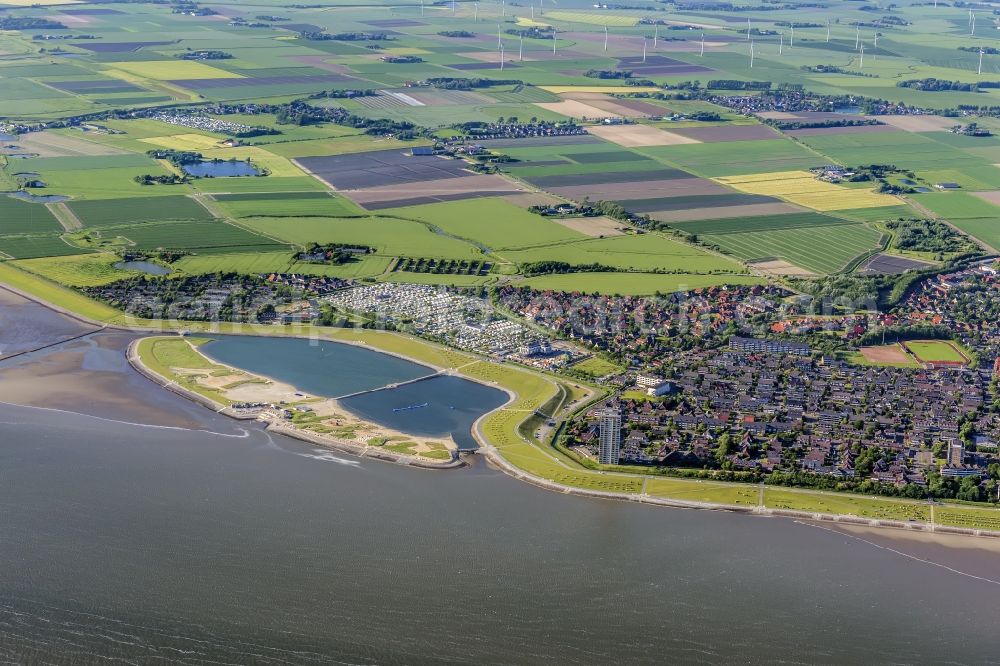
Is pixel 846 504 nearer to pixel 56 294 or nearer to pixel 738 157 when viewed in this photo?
pixel 56 294

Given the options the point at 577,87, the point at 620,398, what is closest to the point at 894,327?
the point at 620,398

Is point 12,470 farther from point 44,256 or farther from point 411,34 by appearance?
point 411,34

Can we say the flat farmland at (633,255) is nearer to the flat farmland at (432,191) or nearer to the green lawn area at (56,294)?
the flat farmland at (432,191)

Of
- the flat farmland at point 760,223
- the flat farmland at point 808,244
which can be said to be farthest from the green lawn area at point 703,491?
the flat farmland at point 760,223

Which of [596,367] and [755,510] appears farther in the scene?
[596,367]

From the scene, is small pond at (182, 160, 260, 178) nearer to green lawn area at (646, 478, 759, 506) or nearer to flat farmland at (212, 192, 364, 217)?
flat farmland at (212, 192, 364, 217)

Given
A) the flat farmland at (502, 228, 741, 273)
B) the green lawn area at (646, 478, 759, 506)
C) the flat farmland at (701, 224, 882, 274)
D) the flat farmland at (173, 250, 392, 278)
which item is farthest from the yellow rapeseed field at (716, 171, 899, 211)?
the green lawn area at (646, 478, 759, 506)

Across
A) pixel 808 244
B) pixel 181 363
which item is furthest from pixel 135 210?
pixel 808 244

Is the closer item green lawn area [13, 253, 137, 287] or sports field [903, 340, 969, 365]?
sports field [903, 340, 969, 365]
